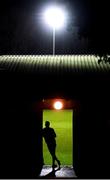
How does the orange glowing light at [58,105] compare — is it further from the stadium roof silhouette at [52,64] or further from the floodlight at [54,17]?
the floodlight at [54,17]

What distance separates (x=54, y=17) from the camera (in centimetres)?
1939

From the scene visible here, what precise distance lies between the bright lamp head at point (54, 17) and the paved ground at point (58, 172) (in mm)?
6817

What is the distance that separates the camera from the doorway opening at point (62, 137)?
1719 cm

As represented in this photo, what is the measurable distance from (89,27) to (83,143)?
17.5ft

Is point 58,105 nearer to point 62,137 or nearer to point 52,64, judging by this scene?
point 52,64

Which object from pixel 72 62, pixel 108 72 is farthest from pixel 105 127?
pixel 72 62

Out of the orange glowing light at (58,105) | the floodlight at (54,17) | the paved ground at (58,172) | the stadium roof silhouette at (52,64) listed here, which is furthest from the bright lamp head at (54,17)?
→ the paved ground at (58,172)

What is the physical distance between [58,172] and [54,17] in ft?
25.8

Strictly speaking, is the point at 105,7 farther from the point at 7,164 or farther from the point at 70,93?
the point at 7,164

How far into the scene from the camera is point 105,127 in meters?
15.6

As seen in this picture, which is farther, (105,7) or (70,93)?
(70,93)

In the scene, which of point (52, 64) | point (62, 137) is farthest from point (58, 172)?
point (62, 137)

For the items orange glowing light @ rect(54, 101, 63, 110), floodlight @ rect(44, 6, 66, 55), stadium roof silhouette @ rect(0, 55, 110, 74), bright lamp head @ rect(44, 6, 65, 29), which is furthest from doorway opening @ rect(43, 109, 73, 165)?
bright lamp head @ rect(44, 6, 65, 29)

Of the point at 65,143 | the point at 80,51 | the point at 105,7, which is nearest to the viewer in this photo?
the point at 105,7
